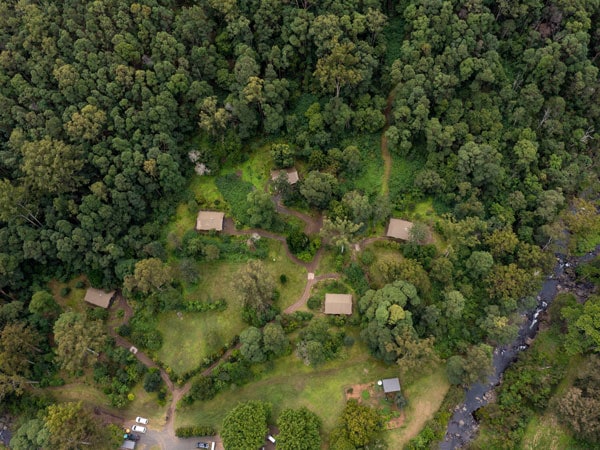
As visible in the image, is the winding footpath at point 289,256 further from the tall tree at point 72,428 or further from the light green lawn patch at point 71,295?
the tall tree at point 72,428

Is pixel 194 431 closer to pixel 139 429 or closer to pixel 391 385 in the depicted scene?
pixel 139 429

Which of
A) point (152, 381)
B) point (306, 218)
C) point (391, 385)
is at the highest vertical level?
point (306, 218)

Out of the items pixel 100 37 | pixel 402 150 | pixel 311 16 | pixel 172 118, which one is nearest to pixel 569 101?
pixel 402 150

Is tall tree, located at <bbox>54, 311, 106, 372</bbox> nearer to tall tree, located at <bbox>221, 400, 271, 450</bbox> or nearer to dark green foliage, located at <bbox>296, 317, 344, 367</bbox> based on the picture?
tall tree, located at <bbox>221, 400, 271, 450</bbox>

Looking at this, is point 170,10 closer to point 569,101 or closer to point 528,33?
point 528,33

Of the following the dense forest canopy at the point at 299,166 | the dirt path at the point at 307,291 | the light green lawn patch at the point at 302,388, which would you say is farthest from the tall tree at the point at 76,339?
the dirt path at the point at 307,291

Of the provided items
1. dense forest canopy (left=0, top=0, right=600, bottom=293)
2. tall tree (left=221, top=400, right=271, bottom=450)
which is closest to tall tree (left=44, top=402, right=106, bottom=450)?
tall tree (left=221, top=400, right=271, bottom=450)

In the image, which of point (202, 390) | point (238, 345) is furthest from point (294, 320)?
point (202, 390)
